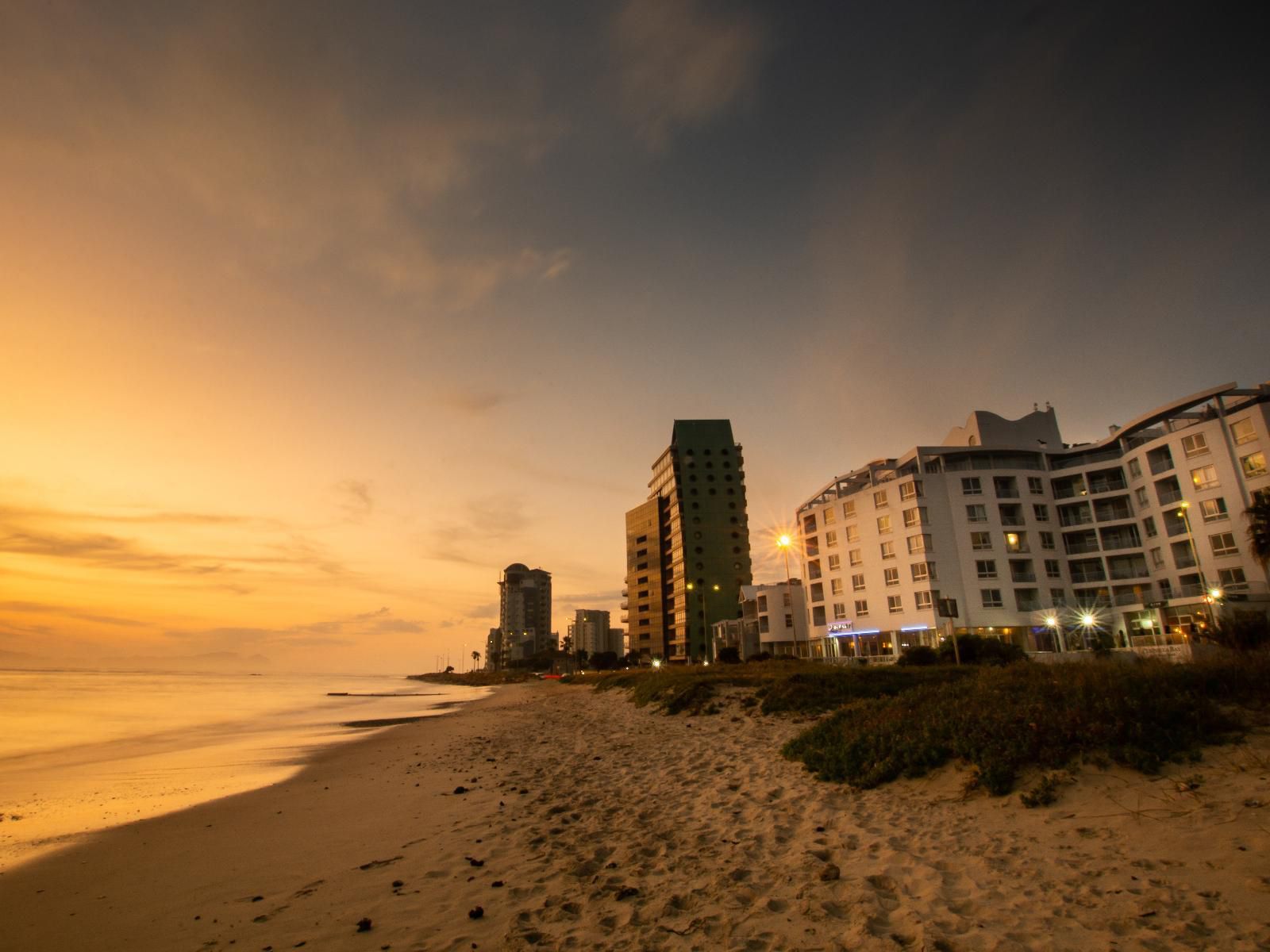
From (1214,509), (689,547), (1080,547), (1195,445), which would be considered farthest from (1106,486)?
(689,547)

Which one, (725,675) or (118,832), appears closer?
(118,832)

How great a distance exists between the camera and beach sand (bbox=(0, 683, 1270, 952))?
593cm

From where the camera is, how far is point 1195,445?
58.7 m

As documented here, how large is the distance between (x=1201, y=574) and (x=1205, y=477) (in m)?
9.39

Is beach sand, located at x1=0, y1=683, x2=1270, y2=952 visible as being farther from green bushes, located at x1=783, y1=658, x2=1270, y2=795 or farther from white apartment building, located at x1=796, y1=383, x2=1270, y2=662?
white apartment building, located at x1=796, y1=383, x2=1270, y2=662

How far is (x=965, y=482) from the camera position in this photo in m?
71.1

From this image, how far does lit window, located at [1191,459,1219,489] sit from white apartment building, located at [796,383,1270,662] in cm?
12

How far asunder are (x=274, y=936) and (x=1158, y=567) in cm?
8281

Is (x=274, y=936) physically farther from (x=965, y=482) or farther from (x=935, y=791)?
(x=965, y=482)

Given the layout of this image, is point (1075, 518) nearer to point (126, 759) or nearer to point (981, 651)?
point (981, 651)

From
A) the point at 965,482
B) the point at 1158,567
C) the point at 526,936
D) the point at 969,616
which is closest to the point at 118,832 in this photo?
the point at 526,936

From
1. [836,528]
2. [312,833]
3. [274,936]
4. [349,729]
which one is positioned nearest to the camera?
[274,936]

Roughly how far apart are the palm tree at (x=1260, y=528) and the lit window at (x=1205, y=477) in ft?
30.3

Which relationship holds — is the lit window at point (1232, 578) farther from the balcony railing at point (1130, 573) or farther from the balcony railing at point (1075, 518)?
the balcony railing at point (1075, 518)
